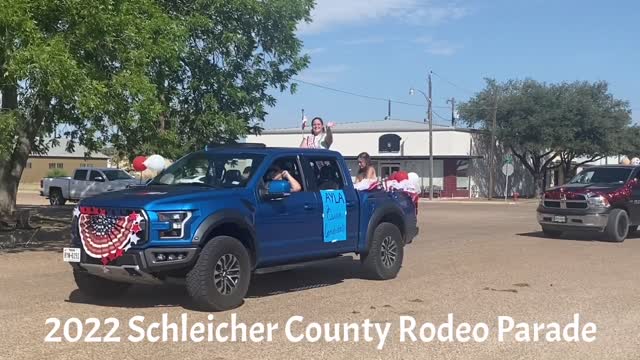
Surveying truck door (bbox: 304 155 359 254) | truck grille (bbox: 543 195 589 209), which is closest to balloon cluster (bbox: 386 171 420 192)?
truck door (bbox: 304 155 359 254)

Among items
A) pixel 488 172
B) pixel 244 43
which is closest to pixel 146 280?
pixel 244 43

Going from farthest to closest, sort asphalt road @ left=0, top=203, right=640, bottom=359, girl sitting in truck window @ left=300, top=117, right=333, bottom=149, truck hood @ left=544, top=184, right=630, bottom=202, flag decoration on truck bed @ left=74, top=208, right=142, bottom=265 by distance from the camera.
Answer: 1. truck hood @ left=544, top=184, right=630, bottom=202
2. girl sitting in truck window @ left=300, top=117, right=333, bottom=149
3. flag decoration on truck bed @ left=74, top=208, right=142, bottom=265
4. asphalt road @ left=0, top=203, right=640, bottom=359

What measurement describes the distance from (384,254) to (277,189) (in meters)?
2.73

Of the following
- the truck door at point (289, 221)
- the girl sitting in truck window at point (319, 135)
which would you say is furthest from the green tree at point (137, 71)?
the truck door at point (289, 221)

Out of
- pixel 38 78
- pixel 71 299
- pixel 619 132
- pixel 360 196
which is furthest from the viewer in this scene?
pixel 619 132

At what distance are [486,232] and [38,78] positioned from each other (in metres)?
13.5

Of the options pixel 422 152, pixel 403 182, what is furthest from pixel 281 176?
pixel 422 152

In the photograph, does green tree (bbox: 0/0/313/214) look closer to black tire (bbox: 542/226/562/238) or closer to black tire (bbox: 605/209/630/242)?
black tire (bbox: 542/226/562/238)

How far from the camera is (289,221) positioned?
9203 millimetres

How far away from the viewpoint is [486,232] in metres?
20.9

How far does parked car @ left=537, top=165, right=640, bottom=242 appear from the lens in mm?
17375

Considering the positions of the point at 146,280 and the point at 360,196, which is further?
the point at 360,196

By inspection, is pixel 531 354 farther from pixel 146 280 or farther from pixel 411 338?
pixel 146 280

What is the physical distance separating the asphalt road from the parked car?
123 inches
